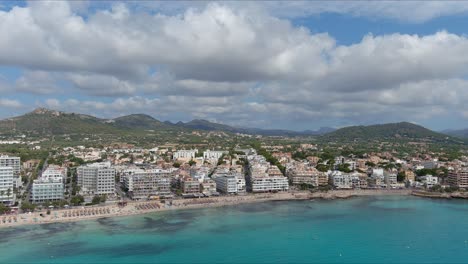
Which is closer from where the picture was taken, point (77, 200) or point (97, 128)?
point (77, 200)

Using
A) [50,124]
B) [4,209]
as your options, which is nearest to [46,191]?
[4,209]

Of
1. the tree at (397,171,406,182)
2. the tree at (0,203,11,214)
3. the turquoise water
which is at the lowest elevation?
the turquoise water

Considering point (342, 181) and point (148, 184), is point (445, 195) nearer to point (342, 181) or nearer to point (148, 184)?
point (342, 181)

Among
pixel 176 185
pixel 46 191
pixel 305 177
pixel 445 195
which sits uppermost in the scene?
pixel 305 177

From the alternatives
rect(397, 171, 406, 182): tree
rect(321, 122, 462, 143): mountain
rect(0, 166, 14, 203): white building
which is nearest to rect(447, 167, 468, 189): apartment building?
rect(397, 171, 406, 182): tree

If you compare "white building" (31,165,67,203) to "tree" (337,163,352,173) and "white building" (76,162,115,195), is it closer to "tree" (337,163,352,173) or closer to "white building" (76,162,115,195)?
"white building" (76,162,115,195)

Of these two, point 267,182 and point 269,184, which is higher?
point 267,182
